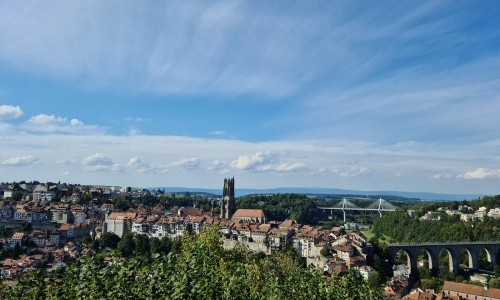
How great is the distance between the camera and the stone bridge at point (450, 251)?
56844 mm

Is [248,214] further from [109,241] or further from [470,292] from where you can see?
[470,292]

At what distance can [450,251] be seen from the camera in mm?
60500

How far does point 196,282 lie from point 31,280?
3513mm

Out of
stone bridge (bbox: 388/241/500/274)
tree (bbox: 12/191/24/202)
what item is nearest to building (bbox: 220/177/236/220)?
stone bridge (bbox: 388/241/500/274)

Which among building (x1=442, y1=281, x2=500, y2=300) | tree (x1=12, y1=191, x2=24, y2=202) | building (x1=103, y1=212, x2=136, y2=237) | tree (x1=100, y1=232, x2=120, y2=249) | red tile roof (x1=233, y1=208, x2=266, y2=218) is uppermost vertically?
tree (x1=12, y1=191, x2=24, y2=202)

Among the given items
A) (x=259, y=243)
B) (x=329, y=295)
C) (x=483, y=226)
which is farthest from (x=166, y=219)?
(x=329, y=295)

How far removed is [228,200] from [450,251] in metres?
39.3

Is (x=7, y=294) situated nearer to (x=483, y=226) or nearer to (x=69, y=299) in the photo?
(x=69, y=299)

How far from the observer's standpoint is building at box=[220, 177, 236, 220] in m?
84.4

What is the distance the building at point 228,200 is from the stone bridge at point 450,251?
33903 millimetres

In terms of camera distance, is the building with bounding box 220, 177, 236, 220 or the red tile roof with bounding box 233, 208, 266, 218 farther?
the building with bounding box 220, 177, 236, 220

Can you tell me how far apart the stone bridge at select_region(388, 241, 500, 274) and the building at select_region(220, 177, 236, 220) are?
A: 33.9 m

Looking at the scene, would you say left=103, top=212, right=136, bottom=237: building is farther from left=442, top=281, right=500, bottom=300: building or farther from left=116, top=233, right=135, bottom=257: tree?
left=442, top=281, right=500, bottom=300: building

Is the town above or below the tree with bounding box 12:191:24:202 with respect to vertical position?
below
